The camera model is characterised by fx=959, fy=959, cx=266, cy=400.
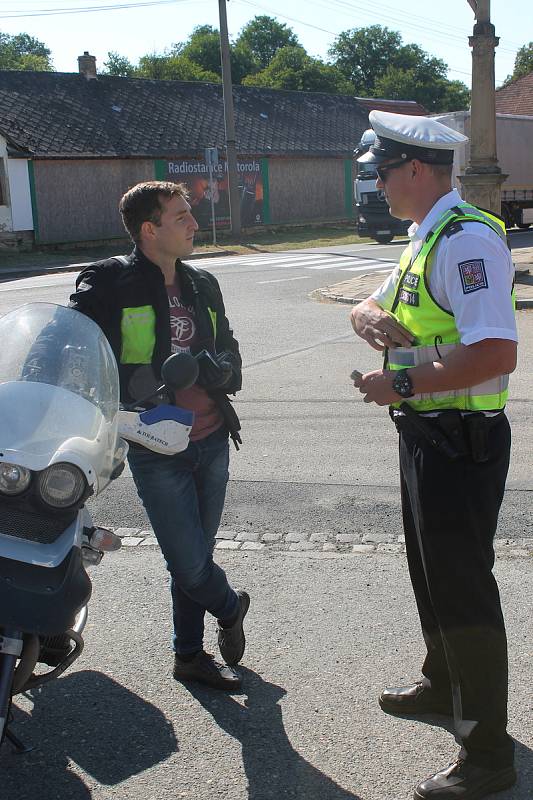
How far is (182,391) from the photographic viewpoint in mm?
3443

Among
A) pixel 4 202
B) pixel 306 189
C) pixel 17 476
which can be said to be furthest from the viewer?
pixel 306 189

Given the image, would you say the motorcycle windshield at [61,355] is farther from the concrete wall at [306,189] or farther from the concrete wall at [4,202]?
the concrete wall at [306,189]

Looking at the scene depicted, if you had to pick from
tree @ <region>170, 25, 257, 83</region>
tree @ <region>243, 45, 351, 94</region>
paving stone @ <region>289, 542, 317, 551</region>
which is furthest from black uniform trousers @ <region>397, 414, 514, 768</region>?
tree @ <region>170, 25, 257, 83</region>

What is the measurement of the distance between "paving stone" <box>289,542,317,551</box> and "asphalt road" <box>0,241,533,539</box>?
8.4 inches

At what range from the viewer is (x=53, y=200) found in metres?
33.0

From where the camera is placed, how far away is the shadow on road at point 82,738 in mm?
3039

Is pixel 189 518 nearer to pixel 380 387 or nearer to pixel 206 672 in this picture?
pixel 206 672

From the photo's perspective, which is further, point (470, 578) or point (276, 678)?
point (276, 678)

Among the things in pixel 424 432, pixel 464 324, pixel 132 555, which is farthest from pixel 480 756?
pixel 132 555

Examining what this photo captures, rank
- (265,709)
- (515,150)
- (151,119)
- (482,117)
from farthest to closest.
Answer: (151,119)
(515,150)
(482,117)
(265,709)

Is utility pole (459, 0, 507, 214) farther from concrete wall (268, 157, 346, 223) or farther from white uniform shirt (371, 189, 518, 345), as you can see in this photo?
concrete wall (268, 157, 346, 223)

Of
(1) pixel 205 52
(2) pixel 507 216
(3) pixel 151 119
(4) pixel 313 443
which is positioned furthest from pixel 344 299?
(1) pixel 205 52

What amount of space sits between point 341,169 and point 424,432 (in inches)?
1632

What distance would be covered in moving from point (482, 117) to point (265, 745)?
11.7 meters
